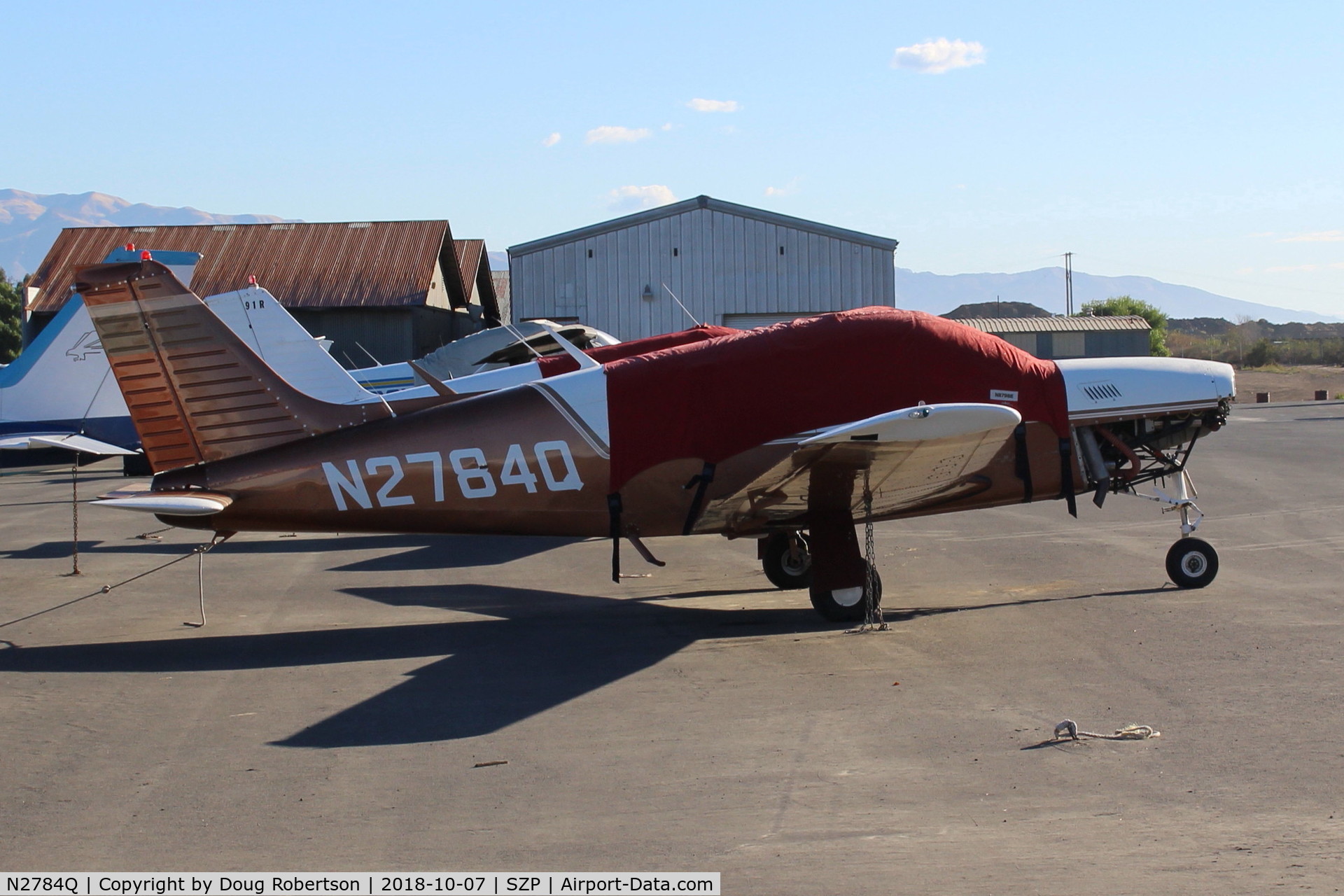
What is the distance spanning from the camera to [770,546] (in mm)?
10617

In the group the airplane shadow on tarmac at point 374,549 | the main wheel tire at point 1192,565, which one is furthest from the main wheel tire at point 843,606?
the airplane shadow on tarmac at point 374,549

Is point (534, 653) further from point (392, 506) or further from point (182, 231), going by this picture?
point (182, 231)

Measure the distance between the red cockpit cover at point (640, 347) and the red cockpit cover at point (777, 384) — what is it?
6.78ft

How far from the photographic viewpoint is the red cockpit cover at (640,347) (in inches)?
441

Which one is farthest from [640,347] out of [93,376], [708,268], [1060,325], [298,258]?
[1060,325]

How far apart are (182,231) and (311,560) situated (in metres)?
30.7

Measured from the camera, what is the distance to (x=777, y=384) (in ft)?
28.4

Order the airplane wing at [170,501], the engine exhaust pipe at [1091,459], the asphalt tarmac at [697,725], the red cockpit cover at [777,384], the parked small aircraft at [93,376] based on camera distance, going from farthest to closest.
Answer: the parked small aircraft at [93,376] < the engine exhaust pipe at [1091,459] < the red cockpit cover at [777,384] < the airplane wing at [170,501] < the asphalt tarmac at [697,725]

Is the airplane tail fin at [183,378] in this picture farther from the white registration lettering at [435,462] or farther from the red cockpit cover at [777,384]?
the red cockpit cover at [777,384]

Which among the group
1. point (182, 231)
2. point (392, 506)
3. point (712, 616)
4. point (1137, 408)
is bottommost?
point (712, 616)

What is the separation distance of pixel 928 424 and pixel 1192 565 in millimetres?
4038

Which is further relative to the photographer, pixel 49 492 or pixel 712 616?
pixel 49 492

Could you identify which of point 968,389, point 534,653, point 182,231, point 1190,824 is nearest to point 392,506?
point 534,653

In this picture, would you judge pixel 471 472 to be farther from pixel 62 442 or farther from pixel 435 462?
pixel 62 442
